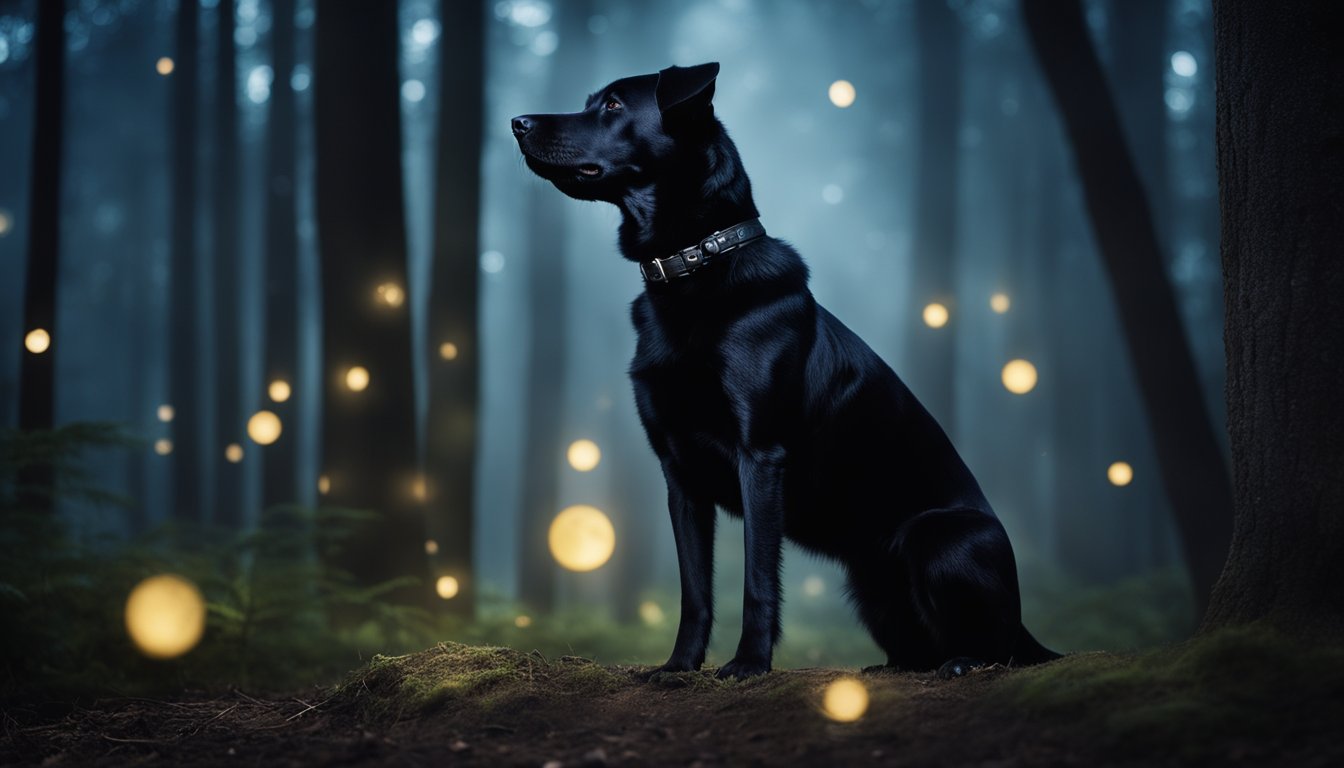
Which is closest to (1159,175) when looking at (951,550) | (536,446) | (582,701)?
(536,446)

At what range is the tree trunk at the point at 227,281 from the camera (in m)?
15.6

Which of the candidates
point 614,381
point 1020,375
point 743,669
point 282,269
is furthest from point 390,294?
point 614,381

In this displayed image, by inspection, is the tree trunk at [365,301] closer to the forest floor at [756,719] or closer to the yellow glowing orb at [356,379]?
the yellow glowing orb at [356,379]

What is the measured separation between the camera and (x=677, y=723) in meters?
3.30

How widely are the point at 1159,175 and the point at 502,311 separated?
85.4ft

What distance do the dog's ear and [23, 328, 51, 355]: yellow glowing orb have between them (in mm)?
5776

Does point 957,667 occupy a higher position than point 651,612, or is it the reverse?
point 957,667

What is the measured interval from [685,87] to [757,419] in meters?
1.37

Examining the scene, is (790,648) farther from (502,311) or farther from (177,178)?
(502,311)

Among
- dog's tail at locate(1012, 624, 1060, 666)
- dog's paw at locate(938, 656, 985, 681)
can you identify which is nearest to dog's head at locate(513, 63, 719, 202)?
dog's paw at locate(938, 656, 985, 681)

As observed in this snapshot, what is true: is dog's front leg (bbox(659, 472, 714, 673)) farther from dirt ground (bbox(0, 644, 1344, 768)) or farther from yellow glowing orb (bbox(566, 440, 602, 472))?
yellow glowing orb (bbox(566, 440, 602, 472))

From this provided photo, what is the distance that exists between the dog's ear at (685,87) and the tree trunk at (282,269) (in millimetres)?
10840

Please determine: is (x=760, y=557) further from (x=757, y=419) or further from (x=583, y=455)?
(x=583, y=455)

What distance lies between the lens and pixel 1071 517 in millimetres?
19062
